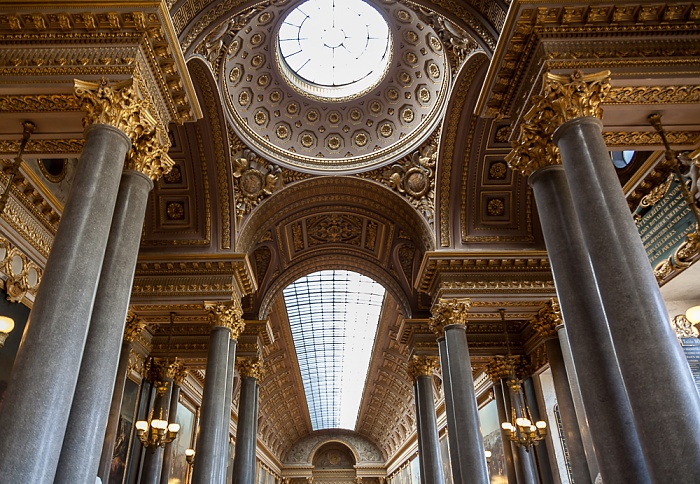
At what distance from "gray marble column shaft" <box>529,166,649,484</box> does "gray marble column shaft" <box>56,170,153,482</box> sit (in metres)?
5.20

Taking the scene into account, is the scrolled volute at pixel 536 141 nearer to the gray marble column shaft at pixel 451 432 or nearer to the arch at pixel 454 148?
the arch at pixel 454 148

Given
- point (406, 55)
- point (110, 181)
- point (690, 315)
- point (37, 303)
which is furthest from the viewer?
point (406, 55)

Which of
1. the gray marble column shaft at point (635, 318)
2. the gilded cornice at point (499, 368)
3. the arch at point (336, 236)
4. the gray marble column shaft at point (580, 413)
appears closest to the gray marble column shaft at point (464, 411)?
the gray marble column shaft at point (580, 413)

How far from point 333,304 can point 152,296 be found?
48.5 feet

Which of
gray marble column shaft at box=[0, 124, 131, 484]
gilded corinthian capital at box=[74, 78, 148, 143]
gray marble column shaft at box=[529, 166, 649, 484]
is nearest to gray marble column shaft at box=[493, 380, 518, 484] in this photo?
gray marble column shaft at box=[529, 166, 649, 484]

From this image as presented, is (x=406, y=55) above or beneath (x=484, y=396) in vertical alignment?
above

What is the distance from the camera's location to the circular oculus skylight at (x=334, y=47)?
1411 cm

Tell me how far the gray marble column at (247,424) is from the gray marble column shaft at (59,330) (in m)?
11.7

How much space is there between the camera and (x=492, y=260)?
42.0 feet

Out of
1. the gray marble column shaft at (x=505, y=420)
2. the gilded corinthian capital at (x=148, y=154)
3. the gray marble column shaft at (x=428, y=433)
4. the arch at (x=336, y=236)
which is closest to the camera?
the gilded corinthian capital at (x=148, y=154)

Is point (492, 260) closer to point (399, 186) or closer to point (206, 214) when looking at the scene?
point (399, 186)

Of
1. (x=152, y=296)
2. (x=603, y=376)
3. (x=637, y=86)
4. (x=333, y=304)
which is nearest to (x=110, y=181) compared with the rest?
(x=603, y=376)

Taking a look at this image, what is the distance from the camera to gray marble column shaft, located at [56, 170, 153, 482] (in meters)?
5.13

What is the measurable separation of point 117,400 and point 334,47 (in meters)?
11.2
